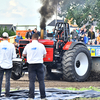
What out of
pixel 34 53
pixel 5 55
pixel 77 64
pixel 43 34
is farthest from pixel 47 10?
pixel 34 53

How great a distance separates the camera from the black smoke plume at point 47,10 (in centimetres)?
1184

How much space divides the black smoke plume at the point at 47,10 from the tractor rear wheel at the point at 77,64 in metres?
1.65

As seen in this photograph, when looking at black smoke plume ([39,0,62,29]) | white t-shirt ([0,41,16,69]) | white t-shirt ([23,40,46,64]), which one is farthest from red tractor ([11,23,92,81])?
white t-shirt ([23,40,46,64])

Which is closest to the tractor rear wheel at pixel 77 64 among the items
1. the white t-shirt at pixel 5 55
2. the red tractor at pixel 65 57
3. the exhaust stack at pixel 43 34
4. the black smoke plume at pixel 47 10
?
the red tractor at pixel 65 57

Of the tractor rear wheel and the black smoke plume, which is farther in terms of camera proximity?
the black smoke plume

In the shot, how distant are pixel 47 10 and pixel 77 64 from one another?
264 cm

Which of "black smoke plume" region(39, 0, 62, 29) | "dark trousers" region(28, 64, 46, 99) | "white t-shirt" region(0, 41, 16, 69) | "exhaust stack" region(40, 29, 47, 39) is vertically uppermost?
"black smoke plume" region(39, 0, 62, 29)

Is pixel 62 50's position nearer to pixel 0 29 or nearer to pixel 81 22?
pixel 81 22

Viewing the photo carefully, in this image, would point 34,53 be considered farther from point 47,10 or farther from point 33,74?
point 47,10

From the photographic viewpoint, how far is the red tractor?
37.1 feet

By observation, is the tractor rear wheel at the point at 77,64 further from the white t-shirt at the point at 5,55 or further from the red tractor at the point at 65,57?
the white t-shirt at the point at 5,55

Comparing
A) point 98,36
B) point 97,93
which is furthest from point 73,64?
point 98,36

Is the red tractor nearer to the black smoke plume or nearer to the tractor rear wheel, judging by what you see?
the tractor rear wheel

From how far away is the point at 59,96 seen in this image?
7.69 meters
